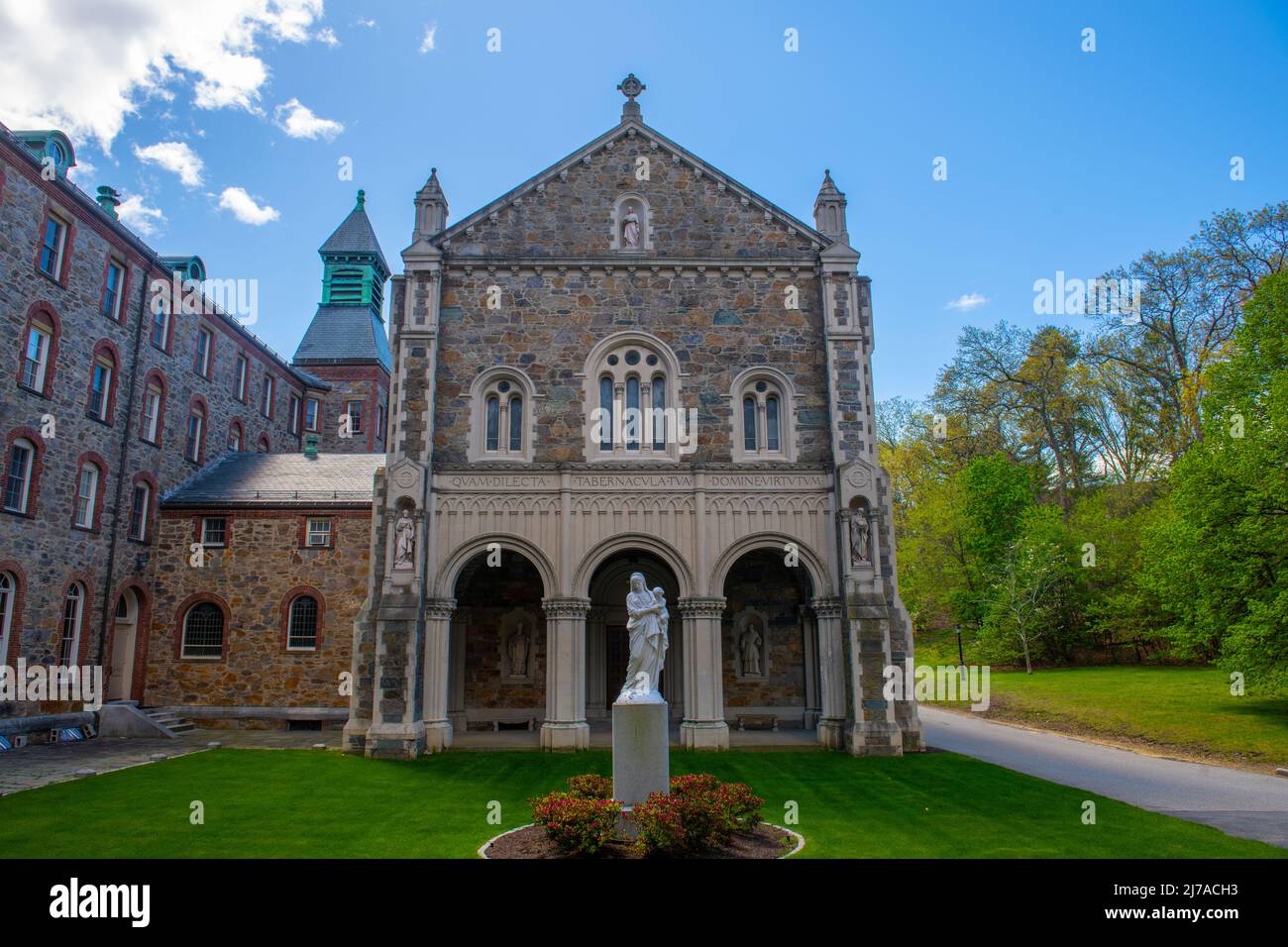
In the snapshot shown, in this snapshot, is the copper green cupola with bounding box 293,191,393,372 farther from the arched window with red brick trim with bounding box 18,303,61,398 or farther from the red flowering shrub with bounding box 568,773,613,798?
the red flowering shrub with bounding box 568,773,613,798

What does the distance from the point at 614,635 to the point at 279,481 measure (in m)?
12.4

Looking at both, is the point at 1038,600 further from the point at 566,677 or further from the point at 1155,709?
the point at 566,677

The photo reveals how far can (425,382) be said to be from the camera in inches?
775

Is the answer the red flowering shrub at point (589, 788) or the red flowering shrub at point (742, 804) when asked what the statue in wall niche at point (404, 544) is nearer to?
the red flowering shrub at point (589, 788)

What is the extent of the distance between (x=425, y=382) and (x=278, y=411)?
60.5 ft

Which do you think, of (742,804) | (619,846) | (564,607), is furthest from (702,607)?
(619,846)

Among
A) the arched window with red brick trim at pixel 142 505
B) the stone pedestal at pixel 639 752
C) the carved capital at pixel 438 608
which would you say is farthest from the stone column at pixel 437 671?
the arched window with red brick trim at pixel 142 505

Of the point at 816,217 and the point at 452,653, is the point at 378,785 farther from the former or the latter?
the point at 816,217

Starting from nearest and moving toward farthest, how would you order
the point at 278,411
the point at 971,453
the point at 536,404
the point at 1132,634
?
1. the point at 536,404
2. the point at 1132,634
3. the point at 278,411
4. the point at 971,453

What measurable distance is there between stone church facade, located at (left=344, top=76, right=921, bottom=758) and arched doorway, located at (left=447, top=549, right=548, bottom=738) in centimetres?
6

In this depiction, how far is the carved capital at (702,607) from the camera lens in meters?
18.6
